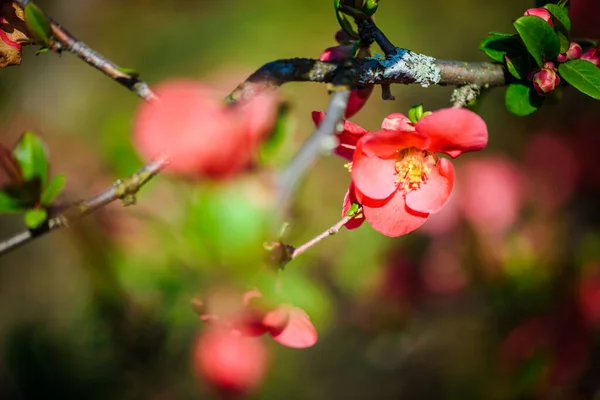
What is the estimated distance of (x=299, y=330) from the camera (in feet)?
1.68

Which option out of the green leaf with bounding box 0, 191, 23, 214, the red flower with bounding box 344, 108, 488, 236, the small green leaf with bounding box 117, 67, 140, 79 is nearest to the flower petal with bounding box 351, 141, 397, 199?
the red flower with bounding box 344, 108, 488, 236

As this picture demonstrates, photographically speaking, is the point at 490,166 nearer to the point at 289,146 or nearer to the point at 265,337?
the point at 265,337

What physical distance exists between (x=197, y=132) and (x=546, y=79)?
404mm

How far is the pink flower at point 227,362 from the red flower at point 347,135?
598 mm

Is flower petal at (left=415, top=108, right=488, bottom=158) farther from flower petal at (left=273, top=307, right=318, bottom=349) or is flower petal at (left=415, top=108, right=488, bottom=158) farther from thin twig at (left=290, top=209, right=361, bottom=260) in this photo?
flower petal at (left=273, top=307, right=318, bottom=349)

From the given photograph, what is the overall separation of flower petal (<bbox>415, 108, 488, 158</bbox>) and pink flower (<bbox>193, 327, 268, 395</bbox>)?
683mm

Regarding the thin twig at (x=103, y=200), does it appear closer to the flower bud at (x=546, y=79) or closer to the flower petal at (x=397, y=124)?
the flower petal at (x=397, y=124)

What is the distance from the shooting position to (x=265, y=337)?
Answer: 151cm

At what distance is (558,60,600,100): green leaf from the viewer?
1.73ft

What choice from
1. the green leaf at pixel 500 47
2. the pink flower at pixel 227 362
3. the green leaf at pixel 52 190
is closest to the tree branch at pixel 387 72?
the green leaf at pixel 500 47

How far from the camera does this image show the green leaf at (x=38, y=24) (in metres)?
0.44

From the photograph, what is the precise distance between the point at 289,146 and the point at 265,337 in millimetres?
1138

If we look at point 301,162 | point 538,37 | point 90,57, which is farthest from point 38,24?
point 538,37

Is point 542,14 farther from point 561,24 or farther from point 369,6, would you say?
point 369,6
